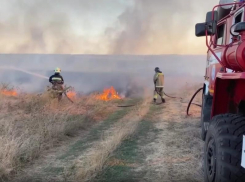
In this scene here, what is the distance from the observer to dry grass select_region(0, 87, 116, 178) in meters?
5.04

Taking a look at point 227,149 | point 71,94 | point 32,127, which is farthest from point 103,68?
point 227,149

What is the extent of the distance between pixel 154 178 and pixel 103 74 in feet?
88.9

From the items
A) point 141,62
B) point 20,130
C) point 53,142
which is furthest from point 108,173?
point 141,62

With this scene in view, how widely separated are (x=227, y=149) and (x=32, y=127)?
5.16 metres

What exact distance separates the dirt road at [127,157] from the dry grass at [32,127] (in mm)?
202

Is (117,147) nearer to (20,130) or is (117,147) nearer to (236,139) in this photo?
(20,130)

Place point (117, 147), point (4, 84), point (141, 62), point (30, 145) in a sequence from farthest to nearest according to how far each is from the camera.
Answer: point (141, 62) → point (4, 84) → point (117, 147) → point (30, 145)

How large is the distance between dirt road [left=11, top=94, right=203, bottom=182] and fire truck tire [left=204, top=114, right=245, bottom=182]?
129 cm

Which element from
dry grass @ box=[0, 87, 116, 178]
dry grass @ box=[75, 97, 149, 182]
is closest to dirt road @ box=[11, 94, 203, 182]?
dry grass @ box=[75, 97, 149, 182]

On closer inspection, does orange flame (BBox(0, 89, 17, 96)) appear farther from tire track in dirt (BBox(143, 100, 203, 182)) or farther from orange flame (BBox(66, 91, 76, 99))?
tire track in dirt (BBox(143, 100, 203, 182))

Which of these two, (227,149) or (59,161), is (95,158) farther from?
(227,149)

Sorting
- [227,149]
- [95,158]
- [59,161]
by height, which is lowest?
[59,161]

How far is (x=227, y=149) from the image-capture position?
117 inches

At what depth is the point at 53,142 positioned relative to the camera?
6.59 metres
